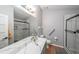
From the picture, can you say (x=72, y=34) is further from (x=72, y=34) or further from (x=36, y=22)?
(x=36, y=22)

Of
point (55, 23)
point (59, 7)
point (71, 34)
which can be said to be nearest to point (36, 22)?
point (55, 23)

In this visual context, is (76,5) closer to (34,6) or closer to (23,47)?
(34,6)

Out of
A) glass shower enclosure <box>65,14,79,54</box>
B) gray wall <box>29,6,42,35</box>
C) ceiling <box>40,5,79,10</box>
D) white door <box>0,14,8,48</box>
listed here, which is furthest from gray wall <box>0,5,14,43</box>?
glass shower enclosure <box>65,14,79,54</box>

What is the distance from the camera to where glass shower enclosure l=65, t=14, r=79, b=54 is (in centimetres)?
135

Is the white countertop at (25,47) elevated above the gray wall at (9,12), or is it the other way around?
the gray wall at (9,12)

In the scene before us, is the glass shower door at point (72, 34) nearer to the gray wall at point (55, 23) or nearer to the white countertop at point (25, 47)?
the gray wall at point (55, 23)

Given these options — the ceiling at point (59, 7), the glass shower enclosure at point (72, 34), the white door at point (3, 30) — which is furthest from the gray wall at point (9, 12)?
the glass shower enclosure at point (72, 34)

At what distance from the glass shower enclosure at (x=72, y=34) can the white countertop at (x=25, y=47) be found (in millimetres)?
335

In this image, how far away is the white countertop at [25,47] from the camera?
4.13ft

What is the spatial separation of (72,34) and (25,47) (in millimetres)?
694

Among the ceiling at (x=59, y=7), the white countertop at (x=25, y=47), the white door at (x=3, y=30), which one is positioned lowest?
the white countertop at (x=25, y=47)

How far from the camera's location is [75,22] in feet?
4.45

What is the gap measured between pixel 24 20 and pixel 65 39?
650 mm

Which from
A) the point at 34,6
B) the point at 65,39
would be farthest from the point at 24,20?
the point at 65,39
